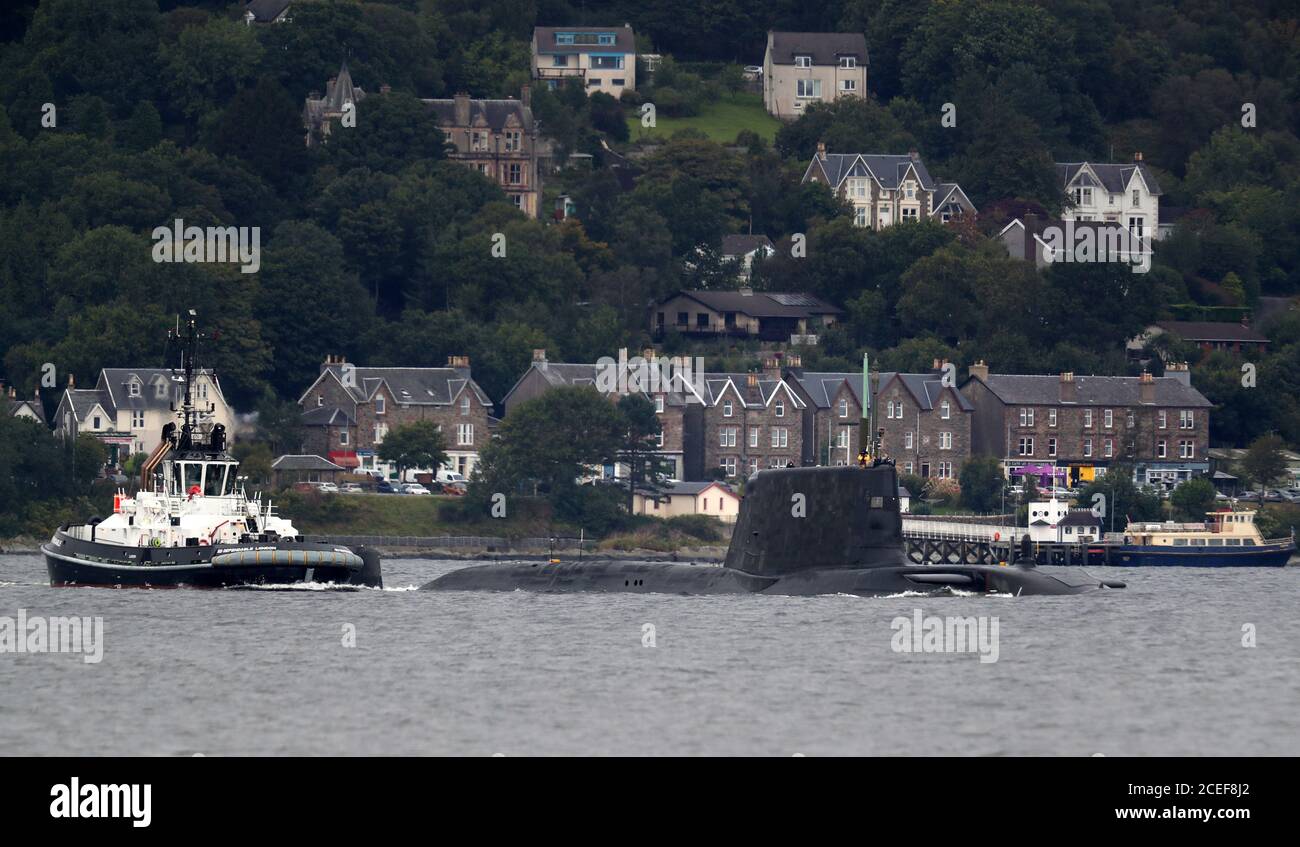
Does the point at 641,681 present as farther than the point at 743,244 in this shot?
No

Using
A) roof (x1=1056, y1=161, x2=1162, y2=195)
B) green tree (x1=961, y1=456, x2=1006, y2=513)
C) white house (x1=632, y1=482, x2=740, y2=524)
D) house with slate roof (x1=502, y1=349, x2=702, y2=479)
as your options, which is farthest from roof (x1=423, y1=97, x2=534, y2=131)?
green tree (x1=961, y1=456, x2=1006, y2=513)

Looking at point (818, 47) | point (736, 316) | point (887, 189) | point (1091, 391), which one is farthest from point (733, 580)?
point (818, 47)

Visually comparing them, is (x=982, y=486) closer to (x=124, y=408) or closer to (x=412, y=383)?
(x=412, y=383)

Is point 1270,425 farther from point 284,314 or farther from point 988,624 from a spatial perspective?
point 988,624

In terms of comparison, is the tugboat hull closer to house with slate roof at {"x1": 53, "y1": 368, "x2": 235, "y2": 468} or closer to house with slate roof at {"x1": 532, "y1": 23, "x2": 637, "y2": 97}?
house with slate roof at {"x1": 53, "y1": 368, "x2": 235, "y2": 468}

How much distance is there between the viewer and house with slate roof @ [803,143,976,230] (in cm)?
16225

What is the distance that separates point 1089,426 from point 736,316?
26812 mm

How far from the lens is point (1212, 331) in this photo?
14625cm

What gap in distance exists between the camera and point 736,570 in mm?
54406

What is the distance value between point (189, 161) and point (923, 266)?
141 ft

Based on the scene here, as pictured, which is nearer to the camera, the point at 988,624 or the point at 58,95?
the point at 988,624

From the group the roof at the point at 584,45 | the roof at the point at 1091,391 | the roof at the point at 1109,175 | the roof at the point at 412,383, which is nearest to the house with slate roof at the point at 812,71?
the roof at the point at 584,45

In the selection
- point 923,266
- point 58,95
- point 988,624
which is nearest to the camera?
point 988,624

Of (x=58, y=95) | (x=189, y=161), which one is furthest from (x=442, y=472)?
(x=58, y=95)
